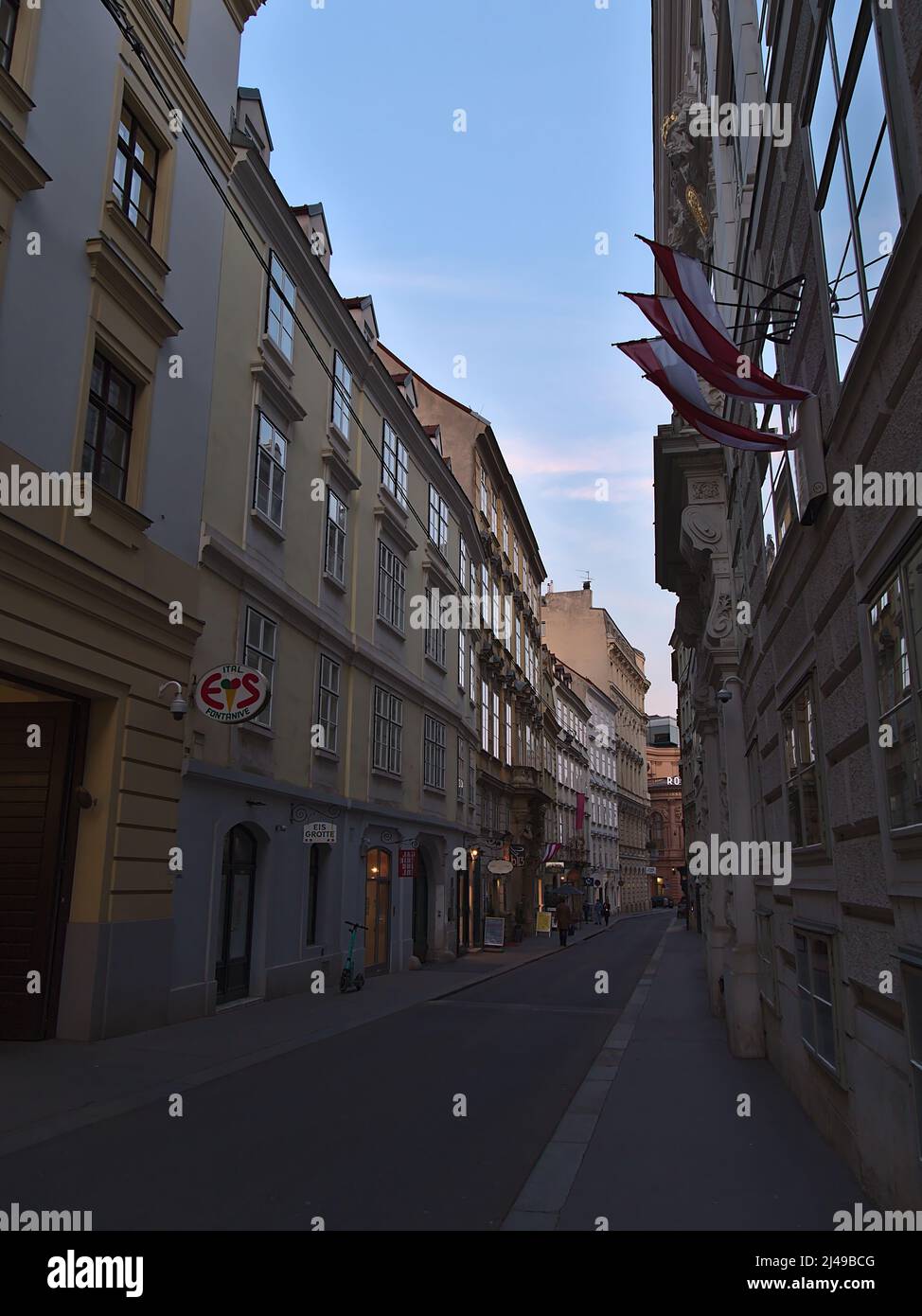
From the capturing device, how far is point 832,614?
21.3 feet

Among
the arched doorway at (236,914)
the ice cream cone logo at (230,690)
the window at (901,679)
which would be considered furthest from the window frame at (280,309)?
the window at (901,679)

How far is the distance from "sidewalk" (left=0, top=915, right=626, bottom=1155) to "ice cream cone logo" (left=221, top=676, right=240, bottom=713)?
444 centimetres

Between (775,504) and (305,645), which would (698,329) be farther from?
(305,645)

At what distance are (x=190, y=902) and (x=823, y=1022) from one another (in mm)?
9401

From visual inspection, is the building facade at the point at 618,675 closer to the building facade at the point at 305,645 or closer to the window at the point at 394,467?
the window at the point at 394,467

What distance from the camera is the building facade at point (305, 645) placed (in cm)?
1501

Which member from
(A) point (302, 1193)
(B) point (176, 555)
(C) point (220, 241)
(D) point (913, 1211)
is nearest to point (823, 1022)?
(D) point (913, 1211)

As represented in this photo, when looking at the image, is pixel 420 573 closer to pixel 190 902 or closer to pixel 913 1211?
pixel 190 902

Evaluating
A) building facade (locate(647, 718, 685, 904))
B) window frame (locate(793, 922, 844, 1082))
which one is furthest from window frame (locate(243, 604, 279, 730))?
building facade (locate(647, 718, 685, 904))

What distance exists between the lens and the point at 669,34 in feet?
66.1

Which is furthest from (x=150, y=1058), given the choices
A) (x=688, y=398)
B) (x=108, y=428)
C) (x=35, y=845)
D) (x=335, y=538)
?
(x=335, y=538)

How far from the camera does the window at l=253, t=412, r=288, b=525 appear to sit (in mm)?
17031

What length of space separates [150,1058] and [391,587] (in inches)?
606
